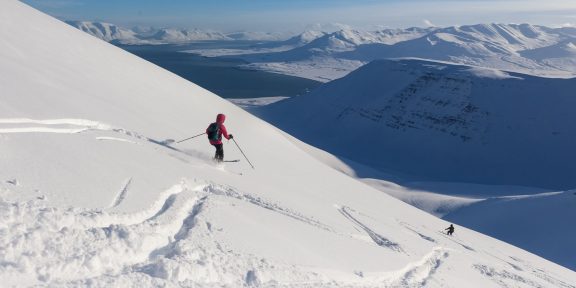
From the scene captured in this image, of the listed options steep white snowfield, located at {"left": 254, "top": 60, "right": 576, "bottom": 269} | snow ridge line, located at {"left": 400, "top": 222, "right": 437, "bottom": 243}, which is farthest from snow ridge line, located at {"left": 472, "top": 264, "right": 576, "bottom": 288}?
steep white snowfield, located at {"left": 254, "top": 60, "right": 576, "bottom": 269}

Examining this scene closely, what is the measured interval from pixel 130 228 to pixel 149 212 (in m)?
0.92

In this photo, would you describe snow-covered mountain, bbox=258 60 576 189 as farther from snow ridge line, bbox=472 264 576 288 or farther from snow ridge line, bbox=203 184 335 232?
snow ridge line, bbox=203 184 335 232

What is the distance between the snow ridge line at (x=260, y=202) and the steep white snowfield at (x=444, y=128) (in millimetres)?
26486

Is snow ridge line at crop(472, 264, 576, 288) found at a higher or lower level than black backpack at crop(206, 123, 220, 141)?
lower

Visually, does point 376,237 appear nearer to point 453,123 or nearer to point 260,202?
point 260,202

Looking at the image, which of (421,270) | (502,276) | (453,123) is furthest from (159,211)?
(453,123)

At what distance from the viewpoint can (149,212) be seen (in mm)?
6918

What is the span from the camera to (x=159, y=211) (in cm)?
714

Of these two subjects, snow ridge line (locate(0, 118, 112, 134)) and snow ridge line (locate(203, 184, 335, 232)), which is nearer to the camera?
snow ridge line (locate(0, 118, 112, 134))

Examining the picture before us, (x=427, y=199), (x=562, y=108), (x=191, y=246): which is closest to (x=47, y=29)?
(x=191, y=246)

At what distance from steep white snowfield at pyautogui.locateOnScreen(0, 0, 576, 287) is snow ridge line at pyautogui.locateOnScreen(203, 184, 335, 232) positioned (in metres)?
0.05

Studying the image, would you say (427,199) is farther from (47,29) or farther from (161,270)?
(161,270)

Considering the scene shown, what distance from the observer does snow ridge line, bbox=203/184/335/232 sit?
912cm

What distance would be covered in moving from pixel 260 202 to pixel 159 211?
8.80 ft
